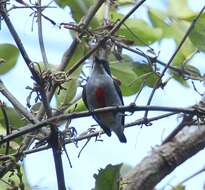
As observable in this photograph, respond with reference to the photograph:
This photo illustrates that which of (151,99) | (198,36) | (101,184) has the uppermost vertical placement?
(198,36)

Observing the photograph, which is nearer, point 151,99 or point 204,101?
point 151,99

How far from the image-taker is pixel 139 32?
1.45m

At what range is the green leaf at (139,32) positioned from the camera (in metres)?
1.42

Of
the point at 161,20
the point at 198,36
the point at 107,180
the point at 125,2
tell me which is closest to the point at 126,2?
the point at 125,2

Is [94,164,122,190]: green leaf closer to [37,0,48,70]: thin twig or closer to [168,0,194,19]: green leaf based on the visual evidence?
[37,0,48,70]: thin twig

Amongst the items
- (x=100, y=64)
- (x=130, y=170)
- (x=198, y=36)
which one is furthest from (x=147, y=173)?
(x=198, y=36)

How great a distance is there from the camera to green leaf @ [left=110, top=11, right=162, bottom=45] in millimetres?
1425

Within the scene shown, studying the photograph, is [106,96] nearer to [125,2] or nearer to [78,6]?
[125,2]

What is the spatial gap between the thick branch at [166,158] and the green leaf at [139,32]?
35cm

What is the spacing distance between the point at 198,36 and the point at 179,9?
0.42 ft

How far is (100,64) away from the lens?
1.48m

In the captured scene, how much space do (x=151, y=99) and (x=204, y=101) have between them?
0.18 meters

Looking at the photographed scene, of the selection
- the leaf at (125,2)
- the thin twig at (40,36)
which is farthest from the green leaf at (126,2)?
the thin twig at (40,36)

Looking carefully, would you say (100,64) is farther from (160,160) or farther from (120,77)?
(160,160)
